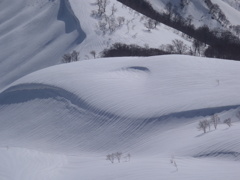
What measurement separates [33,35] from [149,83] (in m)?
23.1

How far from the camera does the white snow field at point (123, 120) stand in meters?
12.2

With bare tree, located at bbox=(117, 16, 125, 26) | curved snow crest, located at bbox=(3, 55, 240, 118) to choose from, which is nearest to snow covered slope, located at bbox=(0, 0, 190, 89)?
bare tree, located at bbox=(117, 16, 125, 26)

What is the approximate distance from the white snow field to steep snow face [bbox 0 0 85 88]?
502 inches

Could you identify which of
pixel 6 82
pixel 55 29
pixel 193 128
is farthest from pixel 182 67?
pixel 55 29

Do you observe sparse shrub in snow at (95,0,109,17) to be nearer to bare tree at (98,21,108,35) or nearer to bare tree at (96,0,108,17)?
bare tree at (96,0,108,17)

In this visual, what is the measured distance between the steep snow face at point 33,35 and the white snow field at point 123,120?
1275cm

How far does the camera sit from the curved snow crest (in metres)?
17.7

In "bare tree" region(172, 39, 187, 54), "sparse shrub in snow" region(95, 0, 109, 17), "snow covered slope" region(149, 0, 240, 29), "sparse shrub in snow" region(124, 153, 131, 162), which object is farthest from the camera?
"snow covered slope" region(149, 0, 240, 29)

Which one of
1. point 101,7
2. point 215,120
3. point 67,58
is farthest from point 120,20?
point 215,120

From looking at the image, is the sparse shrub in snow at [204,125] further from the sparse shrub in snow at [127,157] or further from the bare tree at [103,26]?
the bare tree at [103,26]

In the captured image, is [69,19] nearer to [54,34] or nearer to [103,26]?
[54,34]

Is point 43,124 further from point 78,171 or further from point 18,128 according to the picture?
point 78,171

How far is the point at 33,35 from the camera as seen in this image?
40.8 m

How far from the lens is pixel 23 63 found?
36656mm
